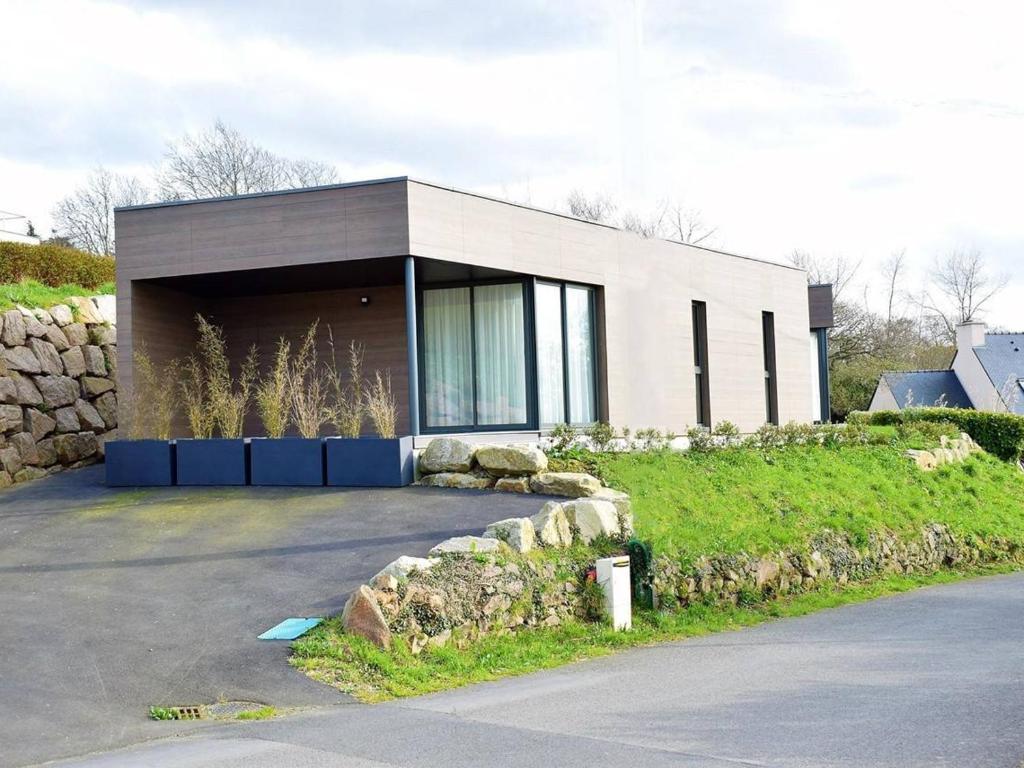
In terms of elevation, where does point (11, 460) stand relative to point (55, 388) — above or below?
below

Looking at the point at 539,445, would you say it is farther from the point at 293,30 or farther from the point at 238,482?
the point at 293,30

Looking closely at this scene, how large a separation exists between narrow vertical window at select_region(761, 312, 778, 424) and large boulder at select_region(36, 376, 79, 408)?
1393cm

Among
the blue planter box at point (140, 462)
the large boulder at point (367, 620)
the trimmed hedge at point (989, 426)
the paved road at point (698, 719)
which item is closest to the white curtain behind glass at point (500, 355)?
the blue planter box at point (140, 462)

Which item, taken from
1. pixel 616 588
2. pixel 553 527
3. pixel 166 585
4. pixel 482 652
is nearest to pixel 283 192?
pixel 553 527

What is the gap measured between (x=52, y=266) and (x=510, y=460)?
1149 cm

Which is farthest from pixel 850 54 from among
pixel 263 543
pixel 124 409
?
pixel 124 409

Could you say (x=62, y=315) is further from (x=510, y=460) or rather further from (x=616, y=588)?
(x=616, y=588)

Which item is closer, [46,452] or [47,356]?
[46,452]

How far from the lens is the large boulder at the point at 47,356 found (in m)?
17.0

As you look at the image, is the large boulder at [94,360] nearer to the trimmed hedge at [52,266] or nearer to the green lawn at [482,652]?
the trimmed hedge at [52,266]

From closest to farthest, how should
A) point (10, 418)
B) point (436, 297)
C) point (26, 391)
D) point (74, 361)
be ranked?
1. point (10, 418)
2. point (26, 391)
3. point (436, 297)
4. point (74, 361)

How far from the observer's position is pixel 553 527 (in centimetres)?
1115

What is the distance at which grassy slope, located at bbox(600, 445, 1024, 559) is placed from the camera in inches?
520

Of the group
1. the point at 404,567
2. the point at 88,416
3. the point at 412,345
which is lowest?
the point at 404,567
